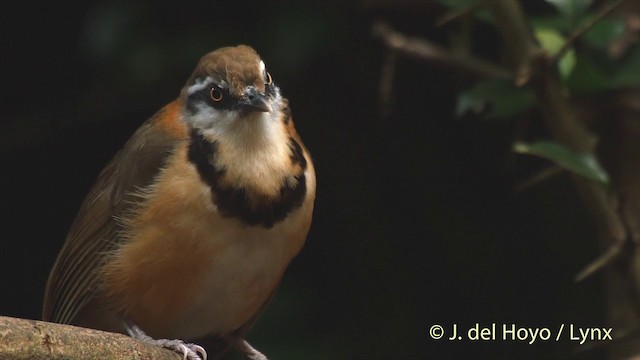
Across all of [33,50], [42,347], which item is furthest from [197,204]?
[33,50]

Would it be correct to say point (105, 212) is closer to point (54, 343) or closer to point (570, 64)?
point (54, 343)

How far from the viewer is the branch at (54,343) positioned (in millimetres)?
2674

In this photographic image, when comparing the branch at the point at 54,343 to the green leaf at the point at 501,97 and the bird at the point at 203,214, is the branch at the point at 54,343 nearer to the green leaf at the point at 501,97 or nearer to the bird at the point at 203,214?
the bird at the point at 203,214

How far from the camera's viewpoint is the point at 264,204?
146 inches

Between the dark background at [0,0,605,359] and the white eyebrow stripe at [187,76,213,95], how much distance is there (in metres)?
1.27

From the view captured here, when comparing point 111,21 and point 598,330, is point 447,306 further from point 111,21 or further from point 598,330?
point 111,21


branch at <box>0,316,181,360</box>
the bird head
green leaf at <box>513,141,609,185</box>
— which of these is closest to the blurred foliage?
green leaf at <box>513,141,609,185</box>

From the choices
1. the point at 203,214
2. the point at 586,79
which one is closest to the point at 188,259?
the point at 203,214

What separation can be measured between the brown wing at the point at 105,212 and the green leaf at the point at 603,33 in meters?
1.40

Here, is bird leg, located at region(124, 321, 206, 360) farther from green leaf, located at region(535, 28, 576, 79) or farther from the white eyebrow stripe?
green leaf, located at region(535, 28, 576, 79)

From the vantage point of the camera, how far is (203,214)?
3.68 metres

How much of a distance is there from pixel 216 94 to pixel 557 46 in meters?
1.11

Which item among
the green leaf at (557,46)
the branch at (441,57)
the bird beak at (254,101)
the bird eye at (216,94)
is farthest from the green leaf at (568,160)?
the bird eye at (216,94)

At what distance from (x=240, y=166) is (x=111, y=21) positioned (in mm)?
1656
